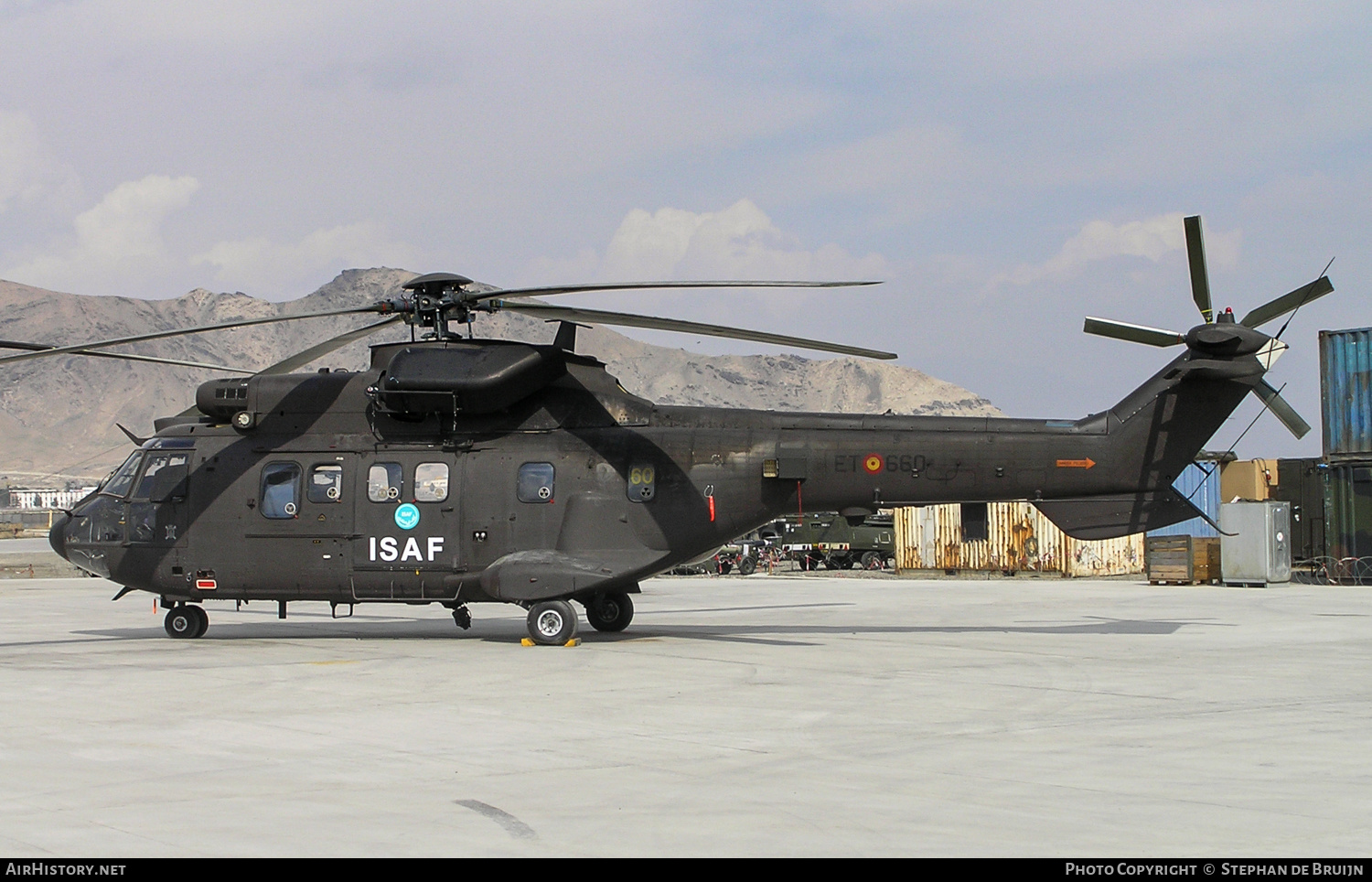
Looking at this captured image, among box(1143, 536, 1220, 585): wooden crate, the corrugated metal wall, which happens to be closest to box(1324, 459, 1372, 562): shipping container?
box(1143, 536, 1220, 585): wooden crate

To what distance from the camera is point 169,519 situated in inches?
672

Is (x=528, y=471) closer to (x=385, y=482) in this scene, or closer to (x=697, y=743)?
(x=385, y=482)

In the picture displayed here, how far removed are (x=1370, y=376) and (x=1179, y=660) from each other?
1993 centimetres

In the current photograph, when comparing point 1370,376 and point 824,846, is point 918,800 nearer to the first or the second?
point 824,846

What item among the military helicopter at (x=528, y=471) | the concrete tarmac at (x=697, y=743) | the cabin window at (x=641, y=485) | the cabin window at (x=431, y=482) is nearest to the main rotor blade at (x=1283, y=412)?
the military helicopter at (x=528, y=471)

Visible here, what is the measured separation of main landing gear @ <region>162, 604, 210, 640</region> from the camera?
1772cm

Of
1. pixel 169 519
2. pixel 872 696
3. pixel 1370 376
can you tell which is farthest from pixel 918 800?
pixel 1370 376

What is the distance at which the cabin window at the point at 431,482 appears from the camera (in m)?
16.4

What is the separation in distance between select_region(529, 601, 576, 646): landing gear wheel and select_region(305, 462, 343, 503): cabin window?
3.22 meters

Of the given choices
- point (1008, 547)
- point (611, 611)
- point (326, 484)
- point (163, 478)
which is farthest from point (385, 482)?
point (1008, 547)

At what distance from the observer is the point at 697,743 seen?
884cm

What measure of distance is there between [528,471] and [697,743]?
8010 millimetres

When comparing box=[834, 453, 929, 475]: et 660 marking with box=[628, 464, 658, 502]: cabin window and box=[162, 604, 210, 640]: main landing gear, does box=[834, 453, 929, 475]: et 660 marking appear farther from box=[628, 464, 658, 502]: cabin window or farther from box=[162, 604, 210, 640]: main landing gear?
box=[162, 604, 210, 640]: main landing gear

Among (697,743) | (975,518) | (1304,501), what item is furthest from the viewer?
(1304,501)
